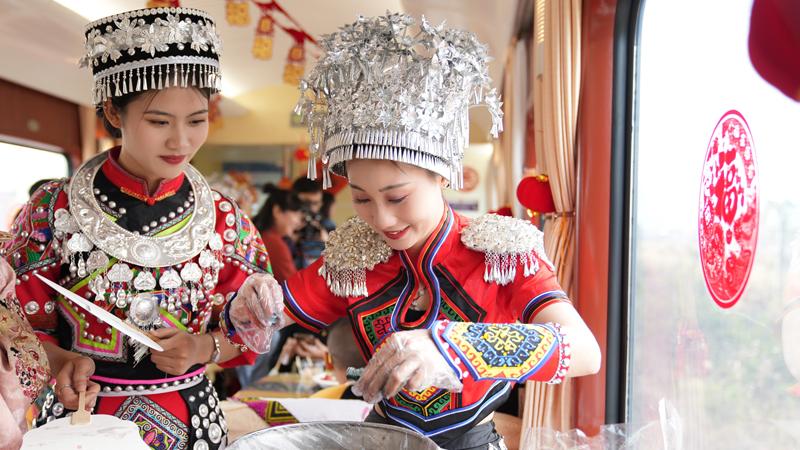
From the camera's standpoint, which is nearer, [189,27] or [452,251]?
[452,251]

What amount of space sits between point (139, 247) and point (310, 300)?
16.6 inches

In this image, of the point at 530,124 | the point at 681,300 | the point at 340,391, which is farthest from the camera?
the point at 530,124

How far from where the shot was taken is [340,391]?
12.6ft

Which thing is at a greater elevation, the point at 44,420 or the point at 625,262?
the point at 625,262

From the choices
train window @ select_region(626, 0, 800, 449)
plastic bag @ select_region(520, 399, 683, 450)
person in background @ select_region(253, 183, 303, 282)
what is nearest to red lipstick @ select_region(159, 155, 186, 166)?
plastic bag @ select_region(520, 399, 683, 450)

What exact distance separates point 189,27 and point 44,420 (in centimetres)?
95

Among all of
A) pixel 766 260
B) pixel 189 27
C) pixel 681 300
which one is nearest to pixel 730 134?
pixel 766 260

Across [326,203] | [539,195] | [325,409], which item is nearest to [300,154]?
[326,203]

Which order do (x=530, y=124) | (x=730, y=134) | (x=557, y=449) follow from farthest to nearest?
(x=530, y=124), (x=730, y=134), (x=557, y=449)

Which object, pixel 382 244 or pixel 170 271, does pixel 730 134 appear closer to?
pixel 382 244

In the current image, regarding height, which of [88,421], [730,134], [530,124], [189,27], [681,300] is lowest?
[88,421]

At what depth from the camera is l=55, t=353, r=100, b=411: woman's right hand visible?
1589 millimetres

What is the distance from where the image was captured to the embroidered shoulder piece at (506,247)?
1494 mm

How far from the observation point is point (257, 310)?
1566mm
